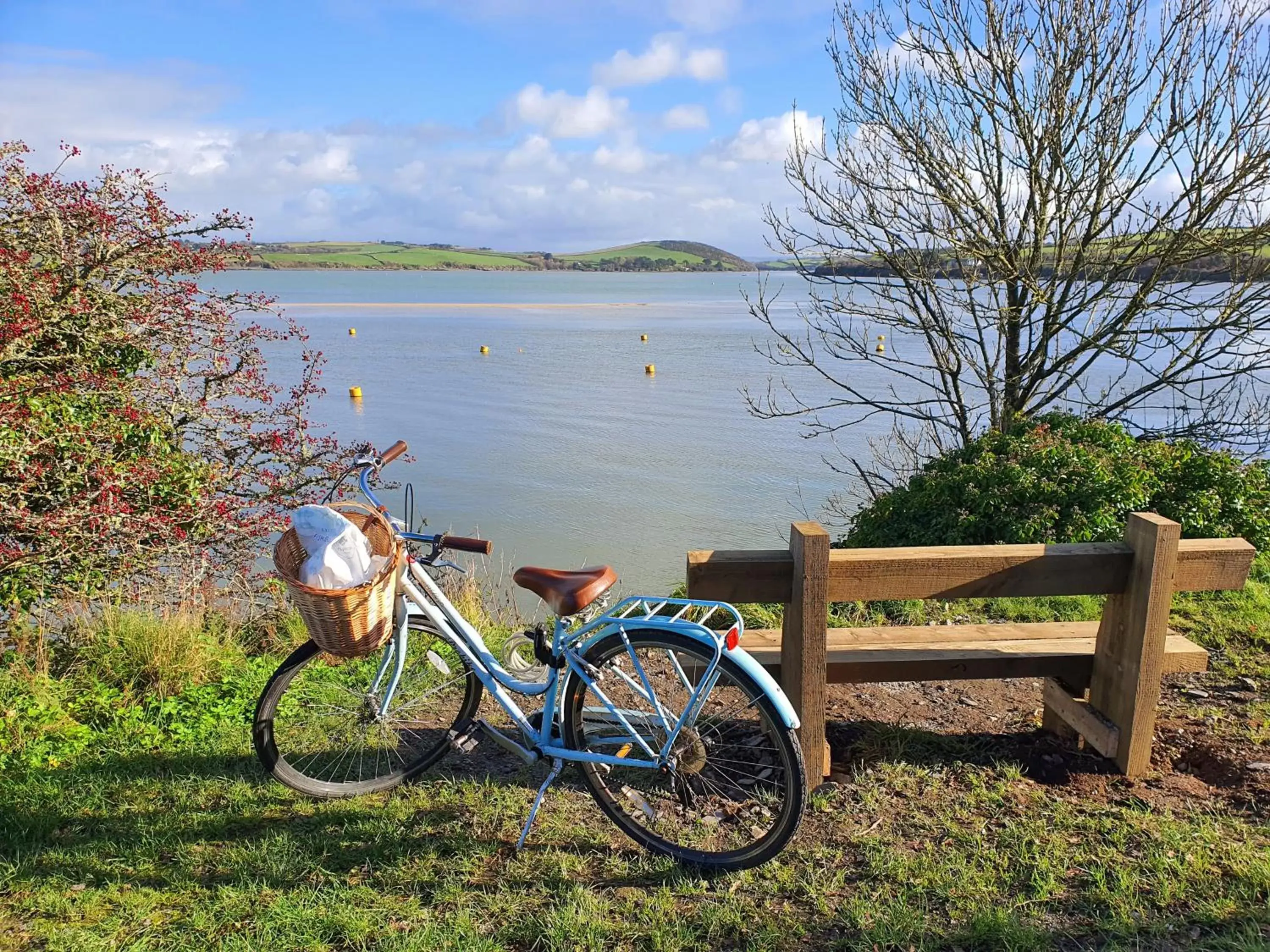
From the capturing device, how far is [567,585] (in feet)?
9.89

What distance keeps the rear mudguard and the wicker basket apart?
0.77 meters

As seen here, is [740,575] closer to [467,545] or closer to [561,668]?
[561,668]

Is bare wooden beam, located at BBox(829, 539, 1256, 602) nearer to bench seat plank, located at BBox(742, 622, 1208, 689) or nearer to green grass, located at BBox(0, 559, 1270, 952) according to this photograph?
bench seat plank, located at BBox(742, 622, 1208, 689)

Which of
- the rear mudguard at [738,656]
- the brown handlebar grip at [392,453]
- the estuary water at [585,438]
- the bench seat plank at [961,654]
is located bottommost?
the estuary water at [585,438]

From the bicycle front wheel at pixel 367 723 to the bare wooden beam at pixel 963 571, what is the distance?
1151 millimetres

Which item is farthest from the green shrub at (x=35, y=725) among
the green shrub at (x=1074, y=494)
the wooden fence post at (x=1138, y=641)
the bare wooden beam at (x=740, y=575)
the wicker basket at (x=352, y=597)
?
the green shrub at (x=1074, y=494)

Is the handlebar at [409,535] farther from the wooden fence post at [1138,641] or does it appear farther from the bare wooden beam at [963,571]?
the wooden fence post at [1138,641]

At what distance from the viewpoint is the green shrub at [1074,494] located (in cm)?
622

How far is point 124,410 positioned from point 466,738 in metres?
4.30

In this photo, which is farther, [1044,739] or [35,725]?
[35,725]

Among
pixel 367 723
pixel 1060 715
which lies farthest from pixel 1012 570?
pixel 367 723

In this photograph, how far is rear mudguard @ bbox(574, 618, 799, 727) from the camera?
2.84 meters

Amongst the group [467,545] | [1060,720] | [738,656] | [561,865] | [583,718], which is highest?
[467,545]

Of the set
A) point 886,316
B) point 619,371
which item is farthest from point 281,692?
point 619,371
